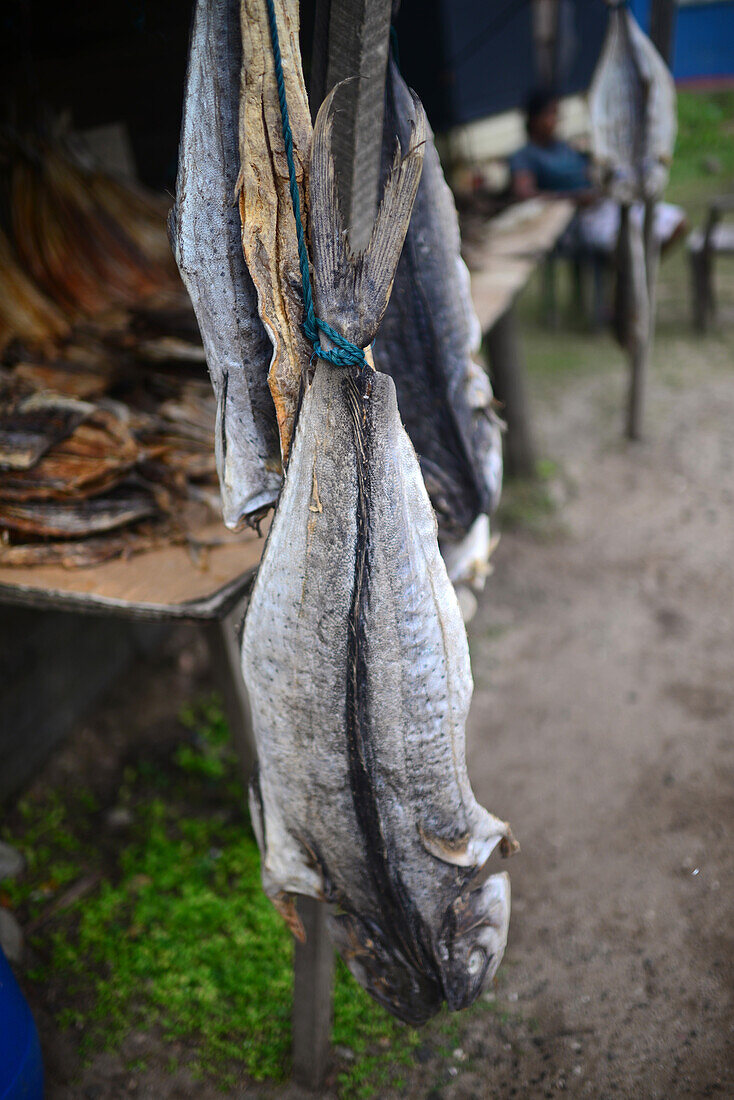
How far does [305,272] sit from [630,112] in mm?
3534

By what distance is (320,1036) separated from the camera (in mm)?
1995

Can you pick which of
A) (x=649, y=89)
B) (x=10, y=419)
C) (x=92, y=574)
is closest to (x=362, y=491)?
(x=92, y=574)

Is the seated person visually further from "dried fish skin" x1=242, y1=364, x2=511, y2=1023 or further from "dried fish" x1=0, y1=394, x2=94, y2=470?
"dried fish skin" x1=242, y1=364, x2=511, y2=1023

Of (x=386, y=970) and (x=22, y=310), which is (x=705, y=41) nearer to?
(x=22, y=310)

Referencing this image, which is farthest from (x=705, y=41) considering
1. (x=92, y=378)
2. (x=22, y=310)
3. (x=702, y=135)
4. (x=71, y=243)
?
(x=92, y=378)

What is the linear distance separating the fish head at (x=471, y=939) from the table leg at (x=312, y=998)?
0.40 metres

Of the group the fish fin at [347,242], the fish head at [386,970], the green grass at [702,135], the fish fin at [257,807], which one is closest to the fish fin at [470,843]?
the fish head at [386,970]

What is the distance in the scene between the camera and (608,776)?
9.78 ft

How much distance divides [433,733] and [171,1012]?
5.43ft

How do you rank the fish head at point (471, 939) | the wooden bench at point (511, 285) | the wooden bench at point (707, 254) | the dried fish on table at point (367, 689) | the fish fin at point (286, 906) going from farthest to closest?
1. the wooden bench at point (707, 254)
2. the wooden bench at point (511, 285)
3. the fish fin at point (286, 906)
4. the fish head at point (471, 939)
5. the dried fish on table at point (367, 689)

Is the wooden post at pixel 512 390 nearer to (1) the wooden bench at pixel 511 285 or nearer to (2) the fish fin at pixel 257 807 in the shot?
(1) the wooden bench at pixel 511 285

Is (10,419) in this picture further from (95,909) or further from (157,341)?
(95,909)

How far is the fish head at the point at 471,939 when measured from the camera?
1434mm

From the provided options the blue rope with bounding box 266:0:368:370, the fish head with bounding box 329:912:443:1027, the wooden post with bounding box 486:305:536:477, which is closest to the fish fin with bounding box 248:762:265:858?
the fish head with bounding box 329:912:443:1027
